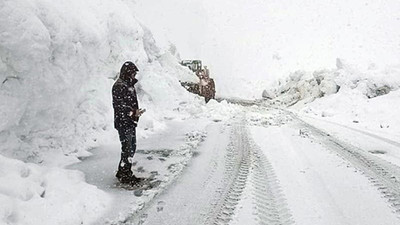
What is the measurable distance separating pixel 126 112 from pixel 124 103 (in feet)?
0.46

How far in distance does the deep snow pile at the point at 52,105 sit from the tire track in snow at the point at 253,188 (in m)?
1.61

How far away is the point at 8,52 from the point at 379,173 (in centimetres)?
638

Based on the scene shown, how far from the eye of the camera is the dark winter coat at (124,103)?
5645mm

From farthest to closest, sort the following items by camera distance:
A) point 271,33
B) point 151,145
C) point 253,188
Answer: point 271,33, point 151,145, point 253,188

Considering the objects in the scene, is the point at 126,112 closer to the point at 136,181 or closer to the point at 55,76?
the point at 136,181

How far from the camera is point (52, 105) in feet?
22.6

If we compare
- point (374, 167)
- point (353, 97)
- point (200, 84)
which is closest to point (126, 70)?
point (374, 167)

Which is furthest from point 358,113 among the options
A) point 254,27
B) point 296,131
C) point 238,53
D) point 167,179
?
point 254,27

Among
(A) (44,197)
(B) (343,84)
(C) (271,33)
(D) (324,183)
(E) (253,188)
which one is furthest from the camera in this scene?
(C) (271,33)

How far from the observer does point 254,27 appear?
4544 centimetres

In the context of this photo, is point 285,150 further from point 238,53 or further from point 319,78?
point 238,53

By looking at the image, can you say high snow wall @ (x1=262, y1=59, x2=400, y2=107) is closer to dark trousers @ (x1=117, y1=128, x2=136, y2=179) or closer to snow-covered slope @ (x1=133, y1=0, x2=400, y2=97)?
snow-covered slope @ (x1=133, y1=0, x2=400, y2=97)

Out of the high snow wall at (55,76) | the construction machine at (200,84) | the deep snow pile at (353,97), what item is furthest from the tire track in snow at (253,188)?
the construction machine at (200,84)

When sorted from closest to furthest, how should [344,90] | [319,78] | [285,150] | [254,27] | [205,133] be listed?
[285,150] → [205,133] → [344,90] → [319,78] → [254,27]
